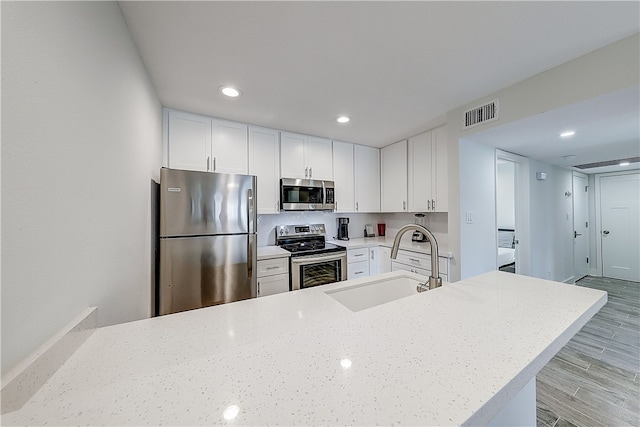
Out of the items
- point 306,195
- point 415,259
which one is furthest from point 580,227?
point 306,195

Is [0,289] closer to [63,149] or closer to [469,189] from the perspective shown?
[63,149]

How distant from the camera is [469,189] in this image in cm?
234

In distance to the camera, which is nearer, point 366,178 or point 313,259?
point 313,259

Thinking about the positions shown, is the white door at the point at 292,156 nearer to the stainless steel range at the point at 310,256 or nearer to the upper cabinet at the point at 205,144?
the upper cabinet at the point at 205,144

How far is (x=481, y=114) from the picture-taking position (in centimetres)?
201

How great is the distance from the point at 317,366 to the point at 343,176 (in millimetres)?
2911

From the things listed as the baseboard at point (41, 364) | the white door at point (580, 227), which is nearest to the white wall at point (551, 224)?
the white door at point (580, 227)

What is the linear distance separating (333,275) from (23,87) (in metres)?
2.64

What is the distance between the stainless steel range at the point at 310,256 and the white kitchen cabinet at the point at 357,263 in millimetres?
97

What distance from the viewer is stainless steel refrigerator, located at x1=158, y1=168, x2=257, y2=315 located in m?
1.76

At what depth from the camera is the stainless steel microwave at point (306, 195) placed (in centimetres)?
277

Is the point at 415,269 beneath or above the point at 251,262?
beneath

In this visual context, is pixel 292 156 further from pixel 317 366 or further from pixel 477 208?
pixel 317 366

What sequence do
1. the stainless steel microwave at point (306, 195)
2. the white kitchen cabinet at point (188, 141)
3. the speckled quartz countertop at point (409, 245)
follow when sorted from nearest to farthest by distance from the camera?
the white kitchen cabinet at point (188, 141)
the speckled quartz countertop at point (409, 245)
the stainless steel microwave at point (306, 195)
